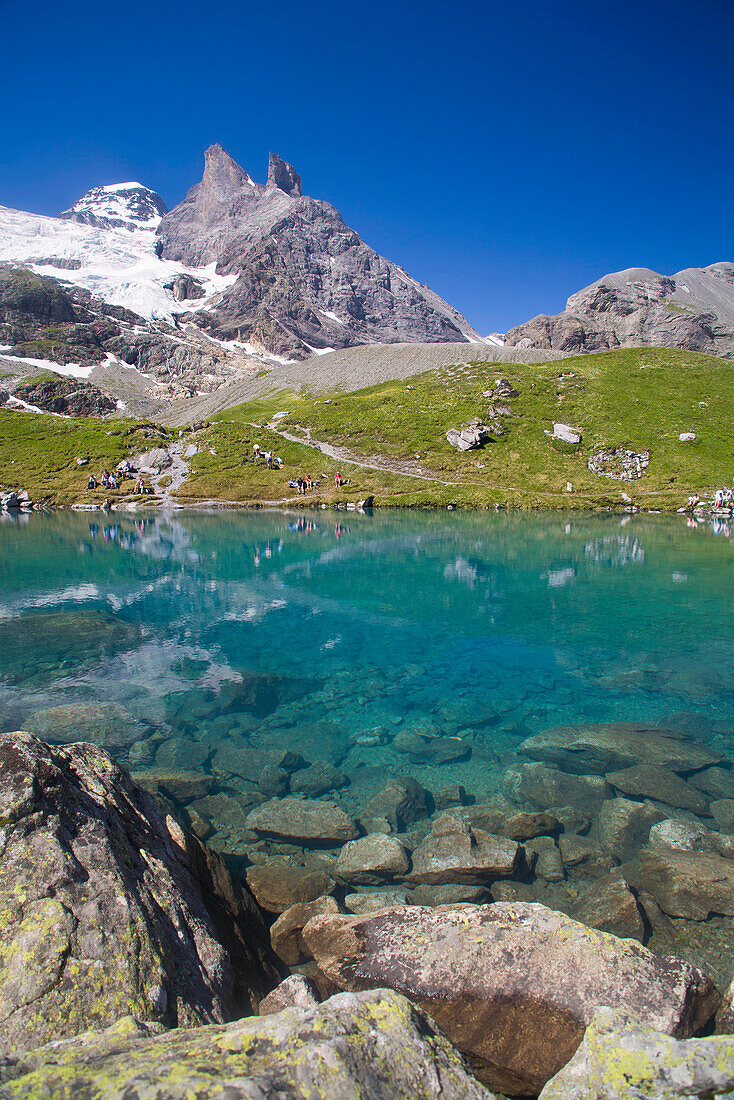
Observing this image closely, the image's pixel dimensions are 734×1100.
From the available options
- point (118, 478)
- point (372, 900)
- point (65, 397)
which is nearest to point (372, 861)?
point (372, 900)

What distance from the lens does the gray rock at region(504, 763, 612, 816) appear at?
11.5 meters

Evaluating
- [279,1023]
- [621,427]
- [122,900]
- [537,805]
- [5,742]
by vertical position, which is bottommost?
[537,805]

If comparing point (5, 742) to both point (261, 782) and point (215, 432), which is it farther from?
point (215, 432)

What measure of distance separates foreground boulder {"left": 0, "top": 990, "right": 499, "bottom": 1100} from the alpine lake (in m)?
5.77

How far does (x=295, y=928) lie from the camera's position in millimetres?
7695

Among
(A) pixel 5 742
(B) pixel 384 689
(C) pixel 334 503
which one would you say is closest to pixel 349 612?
(B) pixel 384 689

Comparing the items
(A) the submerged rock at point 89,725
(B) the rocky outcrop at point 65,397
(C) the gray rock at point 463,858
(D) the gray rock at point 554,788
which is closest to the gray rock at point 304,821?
(C) the gray rock at point 463,858

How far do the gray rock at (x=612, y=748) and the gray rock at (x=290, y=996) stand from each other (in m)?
8.96

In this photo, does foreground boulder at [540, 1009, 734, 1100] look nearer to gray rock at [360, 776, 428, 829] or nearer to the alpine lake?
the alpine lake

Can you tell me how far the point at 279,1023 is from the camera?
10.9ft

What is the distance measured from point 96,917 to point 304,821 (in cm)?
626

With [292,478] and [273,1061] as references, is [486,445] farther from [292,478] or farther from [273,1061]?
[273,1061]

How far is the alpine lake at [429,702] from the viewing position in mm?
9906

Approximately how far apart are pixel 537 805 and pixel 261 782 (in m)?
6.30
